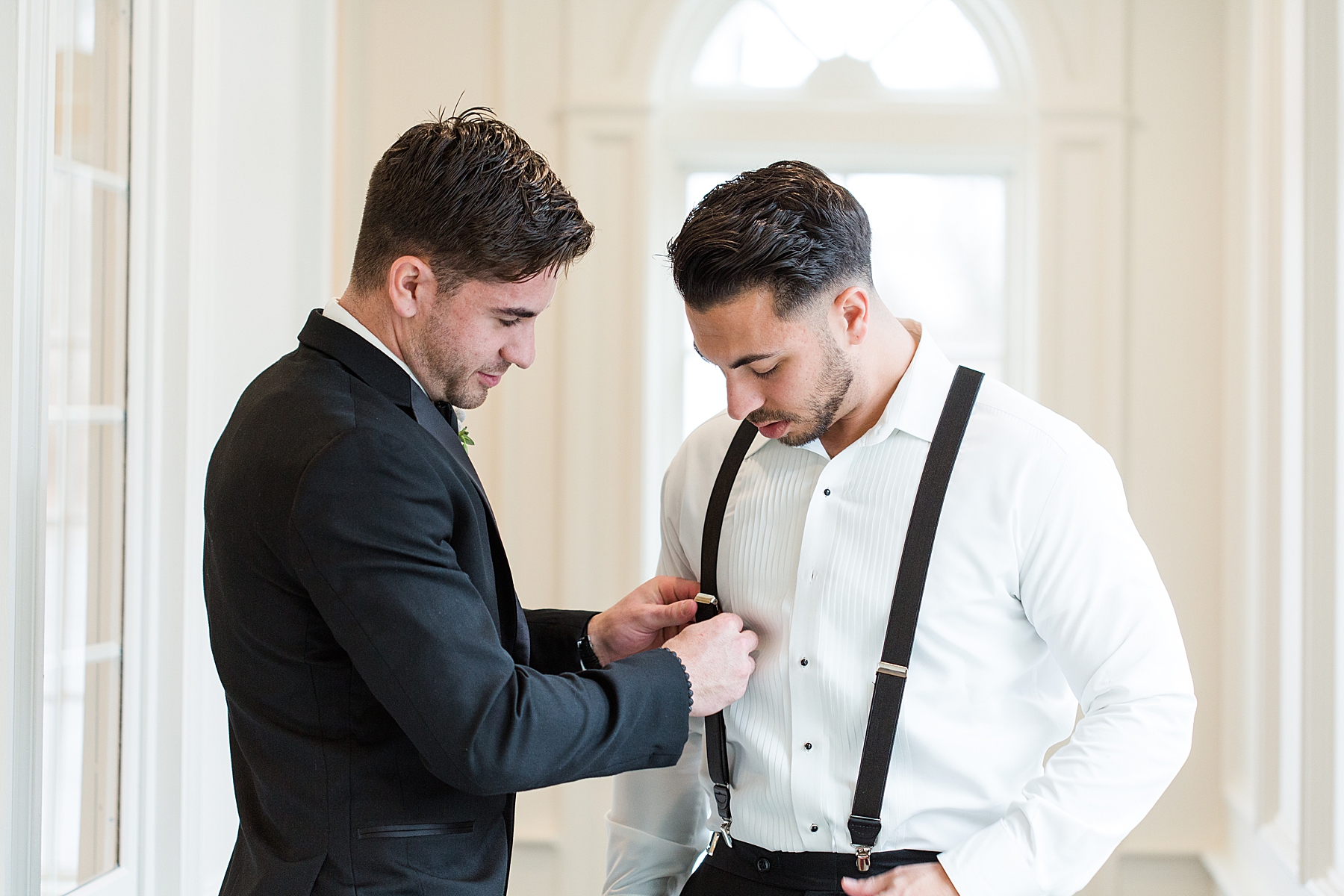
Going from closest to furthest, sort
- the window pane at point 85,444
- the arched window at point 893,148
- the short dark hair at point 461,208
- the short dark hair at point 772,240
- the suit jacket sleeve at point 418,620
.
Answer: the suit jacket sleeve at point 418,620 < the short dark hair at point 461,208 < the short dark hair at point 772,240 < the window pane at point 85,444 < the arched window at point 893,148

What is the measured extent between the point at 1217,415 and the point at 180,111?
2.61m

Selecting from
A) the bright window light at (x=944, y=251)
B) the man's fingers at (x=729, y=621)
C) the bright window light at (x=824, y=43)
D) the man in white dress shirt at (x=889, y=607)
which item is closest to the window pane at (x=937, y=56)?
the bright window light at (x=824, y=43)

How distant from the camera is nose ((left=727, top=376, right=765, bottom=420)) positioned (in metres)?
1.46

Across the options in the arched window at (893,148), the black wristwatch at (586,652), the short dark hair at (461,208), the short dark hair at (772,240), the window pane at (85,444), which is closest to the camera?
the short dark hair at (461,208)

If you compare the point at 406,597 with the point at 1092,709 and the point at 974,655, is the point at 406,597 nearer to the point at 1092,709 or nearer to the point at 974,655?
the point at 974,655

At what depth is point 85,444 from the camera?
6.26 ft

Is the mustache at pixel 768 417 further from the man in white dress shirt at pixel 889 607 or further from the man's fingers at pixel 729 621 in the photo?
the man's fingers at pixel 729 621

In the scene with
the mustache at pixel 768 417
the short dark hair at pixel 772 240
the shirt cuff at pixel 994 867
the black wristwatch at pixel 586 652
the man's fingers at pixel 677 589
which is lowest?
the shirt cuff at pixel 994 867

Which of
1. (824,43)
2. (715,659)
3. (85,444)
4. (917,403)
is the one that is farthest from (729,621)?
(824,43)

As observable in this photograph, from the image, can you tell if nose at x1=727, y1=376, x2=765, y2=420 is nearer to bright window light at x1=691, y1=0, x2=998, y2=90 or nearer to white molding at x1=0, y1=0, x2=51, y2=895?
white molding at x1=0, y1=0, x2=51, y2=895

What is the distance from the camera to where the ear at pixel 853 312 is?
1456mm

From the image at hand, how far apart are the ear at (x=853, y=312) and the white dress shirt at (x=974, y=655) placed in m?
0.09

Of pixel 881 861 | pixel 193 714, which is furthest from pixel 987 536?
pixel 193 714

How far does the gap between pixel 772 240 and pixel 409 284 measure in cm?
48
